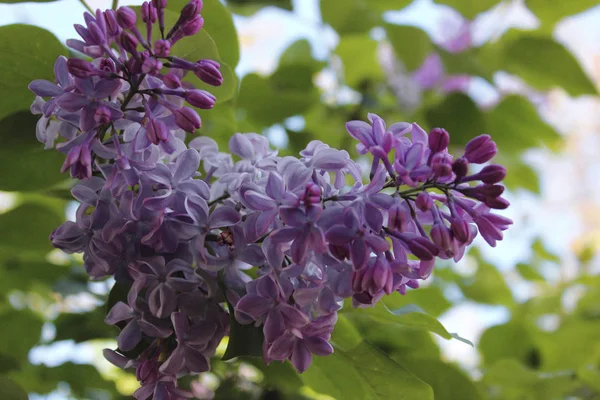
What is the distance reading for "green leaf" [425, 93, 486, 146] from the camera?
3.03 ft

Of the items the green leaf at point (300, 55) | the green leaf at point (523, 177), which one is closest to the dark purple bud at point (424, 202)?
the green leaf at point (300, 55)

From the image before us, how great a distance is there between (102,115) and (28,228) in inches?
16.2

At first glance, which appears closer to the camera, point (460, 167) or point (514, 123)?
point (460, 167)

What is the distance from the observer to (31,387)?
0.84 meters

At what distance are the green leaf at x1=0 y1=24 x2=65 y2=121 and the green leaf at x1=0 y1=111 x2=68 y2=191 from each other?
1.0 inches

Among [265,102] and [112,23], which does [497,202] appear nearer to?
[112,23]

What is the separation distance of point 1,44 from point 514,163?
936mm

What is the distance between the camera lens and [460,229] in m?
0.37

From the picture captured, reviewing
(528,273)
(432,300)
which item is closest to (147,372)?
(432,300)

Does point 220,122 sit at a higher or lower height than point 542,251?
higher

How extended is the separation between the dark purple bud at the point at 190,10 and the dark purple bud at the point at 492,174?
0.21 m

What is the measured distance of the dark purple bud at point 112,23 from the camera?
0.39 metres

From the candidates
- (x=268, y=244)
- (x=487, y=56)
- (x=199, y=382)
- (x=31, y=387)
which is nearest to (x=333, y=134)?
(x=487, y=56)

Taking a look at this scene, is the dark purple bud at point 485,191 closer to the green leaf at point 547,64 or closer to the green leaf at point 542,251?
the green leaf at point 547,64
